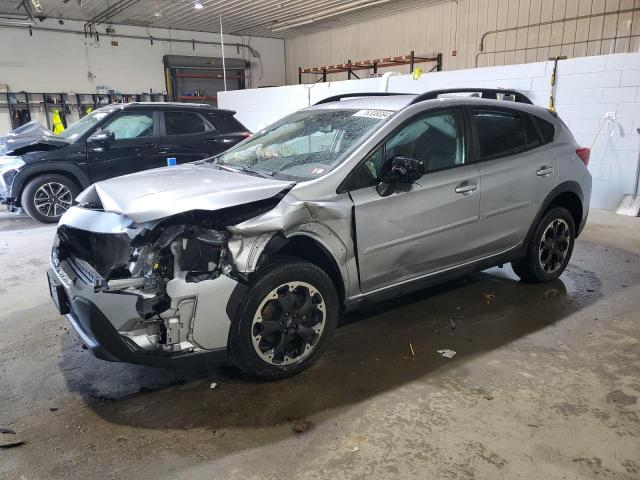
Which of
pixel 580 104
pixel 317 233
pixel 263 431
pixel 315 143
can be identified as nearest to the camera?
pixel 263 431

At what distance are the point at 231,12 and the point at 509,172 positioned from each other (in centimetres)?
1294

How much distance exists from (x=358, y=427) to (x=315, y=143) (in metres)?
1.80

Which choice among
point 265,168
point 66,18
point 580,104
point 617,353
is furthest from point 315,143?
point 66,18

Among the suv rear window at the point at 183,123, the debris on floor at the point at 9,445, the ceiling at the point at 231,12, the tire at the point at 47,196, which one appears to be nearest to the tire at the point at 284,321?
the debris on floor at the point at 9,445

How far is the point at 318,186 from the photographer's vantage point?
2.72 m

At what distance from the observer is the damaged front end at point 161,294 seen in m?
2.30

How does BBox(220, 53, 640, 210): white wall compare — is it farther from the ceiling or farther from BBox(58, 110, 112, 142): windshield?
the ceiling

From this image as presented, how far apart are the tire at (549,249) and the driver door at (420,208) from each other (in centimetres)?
78

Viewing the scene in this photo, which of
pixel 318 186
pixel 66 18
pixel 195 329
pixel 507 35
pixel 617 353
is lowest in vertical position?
pixel 617 353

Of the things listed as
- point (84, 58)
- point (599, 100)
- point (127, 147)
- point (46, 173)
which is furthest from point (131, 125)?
point (84, 58)

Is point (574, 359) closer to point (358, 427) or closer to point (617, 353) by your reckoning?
point (617, 353)

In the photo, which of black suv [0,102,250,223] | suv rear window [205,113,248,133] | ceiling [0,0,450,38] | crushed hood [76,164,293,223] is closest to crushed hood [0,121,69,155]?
black suv [0,102,250,223]

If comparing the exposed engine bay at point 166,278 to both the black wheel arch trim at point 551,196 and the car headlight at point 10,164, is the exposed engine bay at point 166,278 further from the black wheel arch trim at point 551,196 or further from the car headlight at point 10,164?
the car headlight at point 10,164

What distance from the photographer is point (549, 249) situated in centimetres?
411
